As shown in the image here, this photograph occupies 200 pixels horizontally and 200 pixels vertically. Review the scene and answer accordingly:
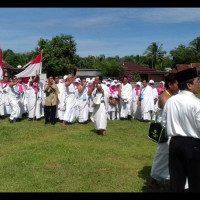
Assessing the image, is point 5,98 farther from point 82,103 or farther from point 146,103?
point 146,103

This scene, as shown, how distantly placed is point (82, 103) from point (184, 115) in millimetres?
9186

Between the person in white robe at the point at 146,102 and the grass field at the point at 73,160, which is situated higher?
the person in white robe at the point at 146,102

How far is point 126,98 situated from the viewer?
1323cm

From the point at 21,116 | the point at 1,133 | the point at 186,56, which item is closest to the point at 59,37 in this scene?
the point at 186,56

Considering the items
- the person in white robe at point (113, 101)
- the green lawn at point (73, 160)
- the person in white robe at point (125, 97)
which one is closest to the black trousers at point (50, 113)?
the green lawn at point (73, 160)

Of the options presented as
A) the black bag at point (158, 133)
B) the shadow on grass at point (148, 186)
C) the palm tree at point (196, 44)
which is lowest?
the shadow on grass at point (148, 186)

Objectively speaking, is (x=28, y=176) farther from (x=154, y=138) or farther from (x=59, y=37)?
(x=59, y=37)

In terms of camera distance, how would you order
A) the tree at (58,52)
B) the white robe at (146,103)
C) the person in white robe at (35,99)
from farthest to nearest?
the tree at (58,52) → the white robe at (146,103) → the person in white robe at (35,99)

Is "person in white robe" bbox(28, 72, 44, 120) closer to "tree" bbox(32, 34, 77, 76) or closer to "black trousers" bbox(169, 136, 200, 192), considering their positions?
"black trousers" bbox(169, 136, 200, 192)

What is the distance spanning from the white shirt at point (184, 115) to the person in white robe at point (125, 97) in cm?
950

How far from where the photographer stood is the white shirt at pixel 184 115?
350 centimetres

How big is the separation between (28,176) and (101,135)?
3.93m

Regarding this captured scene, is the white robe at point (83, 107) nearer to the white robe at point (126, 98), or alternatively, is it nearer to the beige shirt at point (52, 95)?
the beige shirt at point (52, 95)

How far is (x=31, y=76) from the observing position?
12906mm
